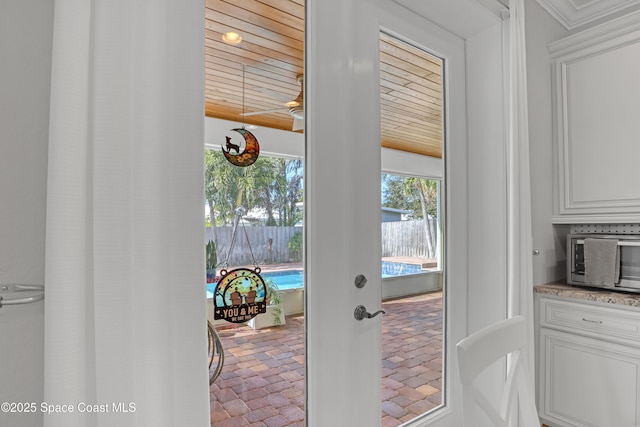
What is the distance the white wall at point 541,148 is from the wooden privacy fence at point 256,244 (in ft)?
5.66

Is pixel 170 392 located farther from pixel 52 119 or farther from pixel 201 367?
pixel 52 119

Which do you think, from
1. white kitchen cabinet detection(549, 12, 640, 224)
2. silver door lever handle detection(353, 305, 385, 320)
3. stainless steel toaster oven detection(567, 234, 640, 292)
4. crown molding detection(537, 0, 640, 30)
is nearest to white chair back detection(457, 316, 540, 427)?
silver door lever handle detection(353, 305, 385, 320)

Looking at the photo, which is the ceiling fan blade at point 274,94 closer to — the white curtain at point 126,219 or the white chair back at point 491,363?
the white curtain at point 126,219

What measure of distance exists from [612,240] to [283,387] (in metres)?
1.95

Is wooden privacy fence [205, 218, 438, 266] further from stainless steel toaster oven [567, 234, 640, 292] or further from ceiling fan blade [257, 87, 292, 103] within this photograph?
stainless steel toaster oven [567, 234, 640, 292]

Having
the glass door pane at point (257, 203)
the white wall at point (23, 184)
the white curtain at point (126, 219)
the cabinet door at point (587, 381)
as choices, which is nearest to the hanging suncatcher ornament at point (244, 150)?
the glass door pane at point (257, 203)

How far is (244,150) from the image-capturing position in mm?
1164

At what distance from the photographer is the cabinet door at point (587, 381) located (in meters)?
1.77

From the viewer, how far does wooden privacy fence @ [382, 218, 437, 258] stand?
158 cm

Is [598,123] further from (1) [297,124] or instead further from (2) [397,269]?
(1) [297,124]

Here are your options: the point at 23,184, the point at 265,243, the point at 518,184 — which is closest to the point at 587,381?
the point at 518,184

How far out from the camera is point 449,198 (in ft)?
6.14

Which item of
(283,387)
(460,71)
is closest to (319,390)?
(283,387)

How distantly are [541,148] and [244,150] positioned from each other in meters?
2.04
